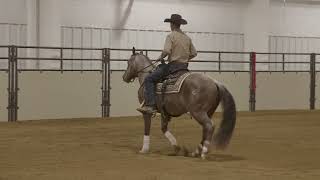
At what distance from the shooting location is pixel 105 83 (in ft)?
57.7

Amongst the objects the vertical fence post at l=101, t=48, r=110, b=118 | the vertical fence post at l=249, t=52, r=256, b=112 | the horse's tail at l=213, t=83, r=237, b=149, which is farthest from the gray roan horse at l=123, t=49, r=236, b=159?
the vertical fence post at l=249, t=52, r=256, b=112

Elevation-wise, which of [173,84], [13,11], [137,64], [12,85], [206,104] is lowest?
[206,104]

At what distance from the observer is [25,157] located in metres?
8.96

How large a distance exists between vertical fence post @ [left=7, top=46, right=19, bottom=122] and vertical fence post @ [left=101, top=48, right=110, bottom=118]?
2516mm

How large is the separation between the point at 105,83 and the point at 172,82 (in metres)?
8.66

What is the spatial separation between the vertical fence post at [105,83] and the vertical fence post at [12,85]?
2.52 m

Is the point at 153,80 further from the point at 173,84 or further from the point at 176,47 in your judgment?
the point at 176,47

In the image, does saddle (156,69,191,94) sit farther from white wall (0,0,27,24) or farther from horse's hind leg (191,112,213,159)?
white wall (0,0,27,24)

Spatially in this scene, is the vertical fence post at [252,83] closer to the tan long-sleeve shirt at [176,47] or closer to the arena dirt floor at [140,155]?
the arena dirt floor at [140,155]

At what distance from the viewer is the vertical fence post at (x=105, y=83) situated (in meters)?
17.5

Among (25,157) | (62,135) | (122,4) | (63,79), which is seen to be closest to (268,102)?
(122,4)

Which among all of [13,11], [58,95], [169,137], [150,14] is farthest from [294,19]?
[169,137]

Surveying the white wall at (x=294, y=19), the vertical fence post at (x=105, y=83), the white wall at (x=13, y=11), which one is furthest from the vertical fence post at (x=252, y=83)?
the white wall at (x=13, y=11)

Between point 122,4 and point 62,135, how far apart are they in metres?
9.21
